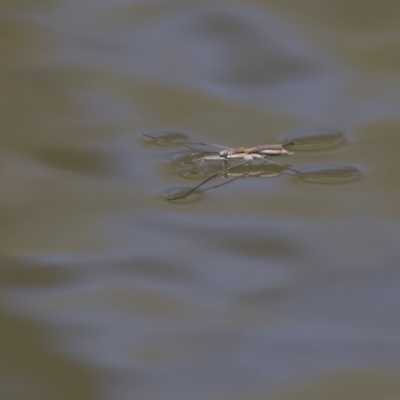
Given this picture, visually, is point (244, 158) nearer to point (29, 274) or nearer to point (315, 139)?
point (315, 139)

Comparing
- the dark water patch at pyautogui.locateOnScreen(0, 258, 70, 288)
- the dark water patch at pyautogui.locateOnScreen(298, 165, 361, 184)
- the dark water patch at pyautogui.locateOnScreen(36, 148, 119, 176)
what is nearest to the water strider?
the dark water patch at pyautogui.locateOnScreen(298, 165, 361, 184)

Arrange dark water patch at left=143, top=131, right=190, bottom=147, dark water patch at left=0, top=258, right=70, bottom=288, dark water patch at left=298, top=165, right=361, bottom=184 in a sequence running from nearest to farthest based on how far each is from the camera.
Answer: dark water patch at left=0, top=258, right=70, bottom=288 → dark water patch at left=298, top=165, right=361, bottom=184 → dark water patch at left=143, top=131, right=190, bottom=147

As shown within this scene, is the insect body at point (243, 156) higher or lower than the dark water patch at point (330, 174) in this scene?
higher

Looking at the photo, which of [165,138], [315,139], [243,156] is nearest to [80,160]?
Answer: [165,138]

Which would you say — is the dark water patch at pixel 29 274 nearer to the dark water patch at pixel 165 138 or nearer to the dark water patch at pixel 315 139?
the dark water patch at pixel 165 138

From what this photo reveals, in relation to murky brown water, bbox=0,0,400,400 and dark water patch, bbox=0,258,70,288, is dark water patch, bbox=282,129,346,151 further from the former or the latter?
dark water patch, bbox=0,258,70,288

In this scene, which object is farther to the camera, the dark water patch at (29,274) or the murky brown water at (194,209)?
the dark water patch at (29,274)

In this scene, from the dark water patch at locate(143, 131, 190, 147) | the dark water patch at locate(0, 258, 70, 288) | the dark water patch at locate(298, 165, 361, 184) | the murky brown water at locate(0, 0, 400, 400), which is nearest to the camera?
the murky brown water at locate(0, 0, 400, 400)

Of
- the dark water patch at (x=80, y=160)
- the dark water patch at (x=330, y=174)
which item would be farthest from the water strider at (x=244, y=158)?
the dark water patch at (x=80, y=160)
